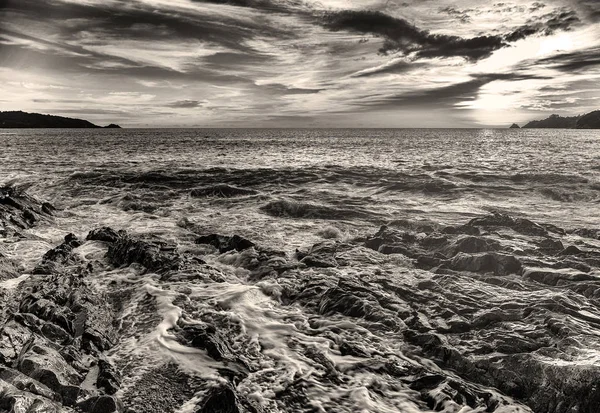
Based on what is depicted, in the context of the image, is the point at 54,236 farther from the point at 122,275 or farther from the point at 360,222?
the point at 360,222

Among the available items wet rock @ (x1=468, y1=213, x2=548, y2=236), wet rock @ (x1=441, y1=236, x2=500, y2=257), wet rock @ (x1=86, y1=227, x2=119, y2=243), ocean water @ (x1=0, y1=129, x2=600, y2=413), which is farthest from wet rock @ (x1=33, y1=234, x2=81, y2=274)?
wet rock @ (x1=468, y1=213, x2=548, y2=236)

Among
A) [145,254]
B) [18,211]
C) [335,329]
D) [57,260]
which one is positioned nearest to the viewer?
[335,329]

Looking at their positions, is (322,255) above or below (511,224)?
below

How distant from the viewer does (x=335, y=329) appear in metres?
6.93

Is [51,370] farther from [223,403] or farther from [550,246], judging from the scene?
[550,246]

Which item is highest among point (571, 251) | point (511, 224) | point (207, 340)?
point (511, 224)

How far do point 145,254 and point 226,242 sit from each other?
253 centimetres

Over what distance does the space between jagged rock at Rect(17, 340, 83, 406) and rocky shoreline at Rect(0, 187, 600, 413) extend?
0.05 feet

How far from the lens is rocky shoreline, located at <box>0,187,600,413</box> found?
4859 mm

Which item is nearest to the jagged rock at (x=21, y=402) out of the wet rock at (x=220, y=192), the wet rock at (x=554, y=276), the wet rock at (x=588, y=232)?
the wet rock at (x=554, y=276)

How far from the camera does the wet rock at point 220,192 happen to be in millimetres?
21172

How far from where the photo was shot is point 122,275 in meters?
9.01

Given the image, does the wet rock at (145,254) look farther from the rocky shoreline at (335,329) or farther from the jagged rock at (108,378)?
the jagged rock at (108,378)

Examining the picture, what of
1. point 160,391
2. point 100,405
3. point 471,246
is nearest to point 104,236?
point 160,391
